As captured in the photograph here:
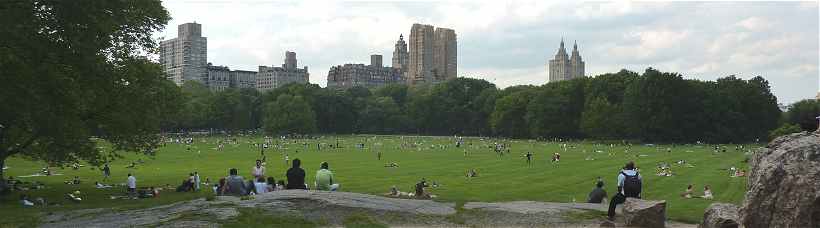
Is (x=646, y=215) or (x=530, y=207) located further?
(x=530, y=207)

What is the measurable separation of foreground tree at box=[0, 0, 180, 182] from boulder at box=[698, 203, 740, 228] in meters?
24.0

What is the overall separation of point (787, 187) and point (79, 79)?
26.9 meters

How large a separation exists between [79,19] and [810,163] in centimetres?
2729

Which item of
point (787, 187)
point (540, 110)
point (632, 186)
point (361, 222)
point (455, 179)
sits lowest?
point (455, 179)

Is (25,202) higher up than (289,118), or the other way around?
(289,118)

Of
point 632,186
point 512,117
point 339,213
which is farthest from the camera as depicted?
point 512,117

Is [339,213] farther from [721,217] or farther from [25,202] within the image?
[25,202]

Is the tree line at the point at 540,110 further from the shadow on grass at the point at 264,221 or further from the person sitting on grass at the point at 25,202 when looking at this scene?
the shadow on grass at the point at 264,221

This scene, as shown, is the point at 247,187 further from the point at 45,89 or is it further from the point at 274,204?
the point at 45,89

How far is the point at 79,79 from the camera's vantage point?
96.1ft

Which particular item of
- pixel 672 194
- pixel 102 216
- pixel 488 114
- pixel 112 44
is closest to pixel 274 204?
pixel 102 216

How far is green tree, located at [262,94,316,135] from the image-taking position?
147875mm

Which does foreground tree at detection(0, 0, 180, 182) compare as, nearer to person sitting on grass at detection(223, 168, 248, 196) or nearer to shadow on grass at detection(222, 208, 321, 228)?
person sitting on grass at detection(223, 168, 248, 196)

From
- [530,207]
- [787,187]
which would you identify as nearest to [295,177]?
[530,207]
